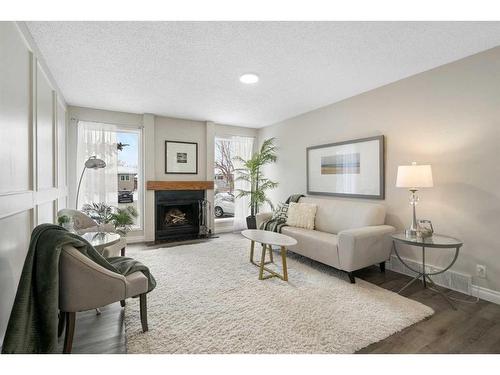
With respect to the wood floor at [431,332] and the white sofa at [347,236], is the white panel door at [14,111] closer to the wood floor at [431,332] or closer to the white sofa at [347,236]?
the wood floor at [431,332]

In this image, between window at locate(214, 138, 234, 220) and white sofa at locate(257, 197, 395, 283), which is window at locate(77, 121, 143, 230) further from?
white sofa at locate(257, 197, 395, 283)

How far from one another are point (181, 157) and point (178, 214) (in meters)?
1.19

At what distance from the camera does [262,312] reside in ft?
6.92

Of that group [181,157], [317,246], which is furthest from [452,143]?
[181,157]

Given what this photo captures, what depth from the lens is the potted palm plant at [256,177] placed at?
204 inches

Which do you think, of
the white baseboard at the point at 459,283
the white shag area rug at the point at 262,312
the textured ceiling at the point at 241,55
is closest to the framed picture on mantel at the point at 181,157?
the textured ceiling at the point at 241,55

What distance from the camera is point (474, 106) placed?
7.98 ft

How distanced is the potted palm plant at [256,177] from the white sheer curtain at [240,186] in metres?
0.12

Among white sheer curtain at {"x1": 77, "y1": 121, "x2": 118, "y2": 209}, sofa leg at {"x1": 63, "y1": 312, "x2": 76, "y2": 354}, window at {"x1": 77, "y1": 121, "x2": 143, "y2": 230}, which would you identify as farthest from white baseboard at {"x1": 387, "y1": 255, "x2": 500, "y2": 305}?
white sheer curtain at {"x1": 77, "y1": 121, "x2": 118, "y2": 209}

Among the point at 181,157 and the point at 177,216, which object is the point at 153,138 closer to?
the point at 181,157

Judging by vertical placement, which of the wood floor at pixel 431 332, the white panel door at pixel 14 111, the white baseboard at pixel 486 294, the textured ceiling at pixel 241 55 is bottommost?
the wood floor at pixel 431 332

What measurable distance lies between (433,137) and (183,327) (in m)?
3.18

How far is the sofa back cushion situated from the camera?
311 centimetres
